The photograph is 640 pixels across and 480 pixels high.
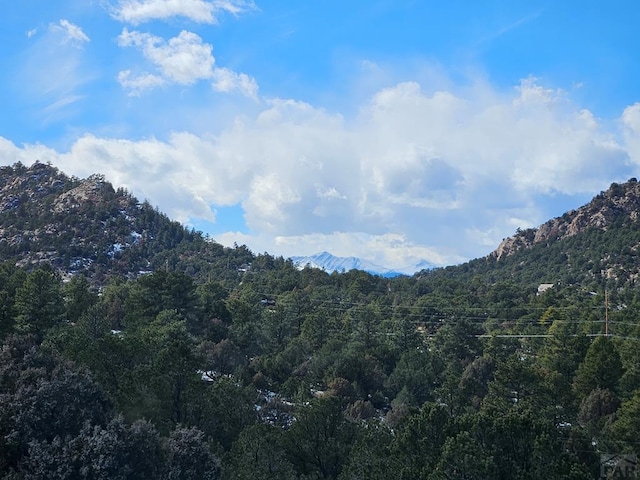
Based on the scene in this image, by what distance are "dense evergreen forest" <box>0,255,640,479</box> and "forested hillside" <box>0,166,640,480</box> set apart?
3.6 inches

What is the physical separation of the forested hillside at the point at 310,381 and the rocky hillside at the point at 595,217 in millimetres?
40429

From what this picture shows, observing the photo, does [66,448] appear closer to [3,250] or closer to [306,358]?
[306,358]

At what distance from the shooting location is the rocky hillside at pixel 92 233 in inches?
4381

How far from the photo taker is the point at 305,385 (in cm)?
3838

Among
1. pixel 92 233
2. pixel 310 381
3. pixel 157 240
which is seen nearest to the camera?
pixel 310 381

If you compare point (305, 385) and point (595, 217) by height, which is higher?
point (595, 217)

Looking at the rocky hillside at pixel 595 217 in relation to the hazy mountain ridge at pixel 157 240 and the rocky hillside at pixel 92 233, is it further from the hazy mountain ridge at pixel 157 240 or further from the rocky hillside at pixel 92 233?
the rocky hillside at pixel 92 233

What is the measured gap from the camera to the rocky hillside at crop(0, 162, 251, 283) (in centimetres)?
11128

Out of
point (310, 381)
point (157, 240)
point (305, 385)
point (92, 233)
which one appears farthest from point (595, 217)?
point (305, 385)

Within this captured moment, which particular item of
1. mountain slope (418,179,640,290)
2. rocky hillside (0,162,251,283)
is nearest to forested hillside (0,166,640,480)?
mountain slope (418,179,640,290)

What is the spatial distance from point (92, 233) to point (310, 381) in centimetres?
9533

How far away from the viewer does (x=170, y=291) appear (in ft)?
169

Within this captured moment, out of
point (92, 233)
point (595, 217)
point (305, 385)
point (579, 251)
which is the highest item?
point (595, 217)

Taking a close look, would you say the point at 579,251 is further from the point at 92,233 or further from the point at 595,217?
the point at 92,233
